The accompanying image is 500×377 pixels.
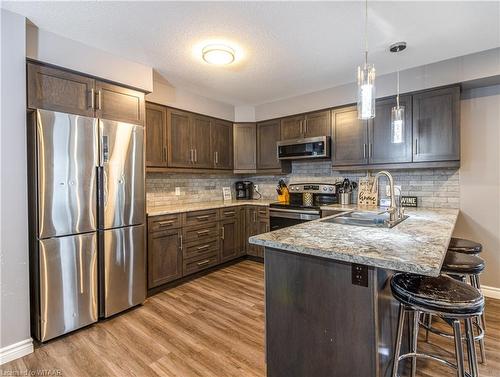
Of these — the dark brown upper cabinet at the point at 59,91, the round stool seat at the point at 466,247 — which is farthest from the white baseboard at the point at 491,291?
the dark brown upper cabinet at the point at 59,91

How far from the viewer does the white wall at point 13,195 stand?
1890mm

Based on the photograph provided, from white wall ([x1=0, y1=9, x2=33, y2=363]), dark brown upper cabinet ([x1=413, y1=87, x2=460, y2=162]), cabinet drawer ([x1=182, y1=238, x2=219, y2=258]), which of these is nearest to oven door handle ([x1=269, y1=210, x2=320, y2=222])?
cabinet drawer ([x1=182, y1=238, x2=219, y2=258])

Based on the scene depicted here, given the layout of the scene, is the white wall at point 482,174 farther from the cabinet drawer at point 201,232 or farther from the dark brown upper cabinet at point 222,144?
the dark brown upper cabinet at point 222,144

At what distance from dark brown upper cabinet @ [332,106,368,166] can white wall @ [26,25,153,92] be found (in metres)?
2.41

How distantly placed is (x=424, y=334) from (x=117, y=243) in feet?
9.27

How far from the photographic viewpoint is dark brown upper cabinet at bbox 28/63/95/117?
2.07 metres

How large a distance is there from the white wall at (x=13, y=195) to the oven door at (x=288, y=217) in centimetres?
278

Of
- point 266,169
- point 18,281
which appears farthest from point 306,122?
point 18,281

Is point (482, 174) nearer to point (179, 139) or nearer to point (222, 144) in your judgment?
point (222, 144)

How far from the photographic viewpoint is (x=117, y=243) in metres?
2.52

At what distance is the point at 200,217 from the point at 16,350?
202 centimetres

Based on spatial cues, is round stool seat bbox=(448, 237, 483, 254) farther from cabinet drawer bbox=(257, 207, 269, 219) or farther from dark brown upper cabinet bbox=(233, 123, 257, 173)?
dark brown upper cabinet bbox=(233, 123, 257, 173)

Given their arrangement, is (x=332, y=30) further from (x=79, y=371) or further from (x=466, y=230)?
(x=79, y=371)

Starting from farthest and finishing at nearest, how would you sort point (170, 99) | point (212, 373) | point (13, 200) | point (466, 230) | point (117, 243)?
point (170, 99), point (466, 230), point (117, 243), point (13, 200), point (212, 373)
